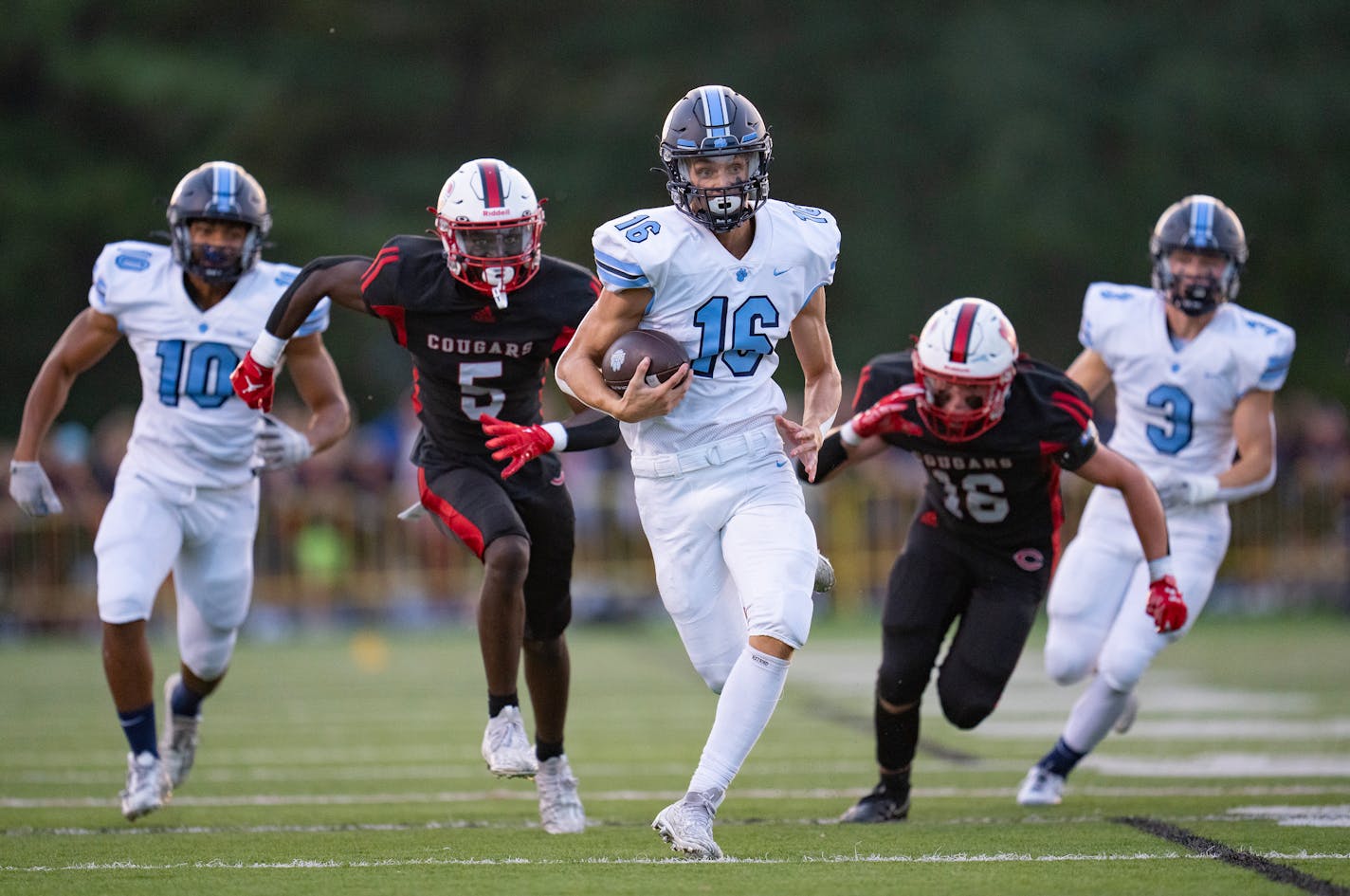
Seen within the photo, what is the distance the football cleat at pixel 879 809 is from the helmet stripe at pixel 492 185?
82.7 inches

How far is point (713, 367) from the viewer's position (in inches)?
201

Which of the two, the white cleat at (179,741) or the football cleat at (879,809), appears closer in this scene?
the football cleat at (879,809)

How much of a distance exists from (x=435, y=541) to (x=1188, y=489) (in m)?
9.28

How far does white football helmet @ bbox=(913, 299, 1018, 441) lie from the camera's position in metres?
5.41

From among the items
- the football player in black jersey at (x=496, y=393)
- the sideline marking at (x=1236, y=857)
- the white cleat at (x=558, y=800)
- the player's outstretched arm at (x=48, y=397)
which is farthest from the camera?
the player's outstretched arm at (x=48, y=397)

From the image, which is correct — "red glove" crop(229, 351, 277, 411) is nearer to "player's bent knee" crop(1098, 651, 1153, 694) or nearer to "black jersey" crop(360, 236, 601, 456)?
"black jersey" crop(360, 236, 601, 456)

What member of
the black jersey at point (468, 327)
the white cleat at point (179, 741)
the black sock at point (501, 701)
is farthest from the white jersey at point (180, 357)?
the black sock at point (501, 701)

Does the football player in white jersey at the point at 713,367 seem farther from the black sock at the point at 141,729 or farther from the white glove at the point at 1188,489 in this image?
the black sock at the point at 141,729

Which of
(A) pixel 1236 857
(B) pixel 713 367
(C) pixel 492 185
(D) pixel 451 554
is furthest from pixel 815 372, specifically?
(D) pixel 451 554

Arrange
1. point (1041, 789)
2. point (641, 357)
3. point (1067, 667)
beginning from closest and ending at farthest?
point (641, 357), point (1041, 789), point (1067, 667)

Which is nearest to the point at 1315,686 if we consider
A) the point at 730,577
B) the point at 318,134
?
the point at 730,577

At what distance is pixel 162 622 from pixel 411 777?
8.12 meters

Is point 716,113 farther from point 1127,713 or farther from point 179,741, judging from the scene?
point 179,741

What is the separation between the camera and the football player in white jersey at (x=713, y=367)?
4980 millimetres
